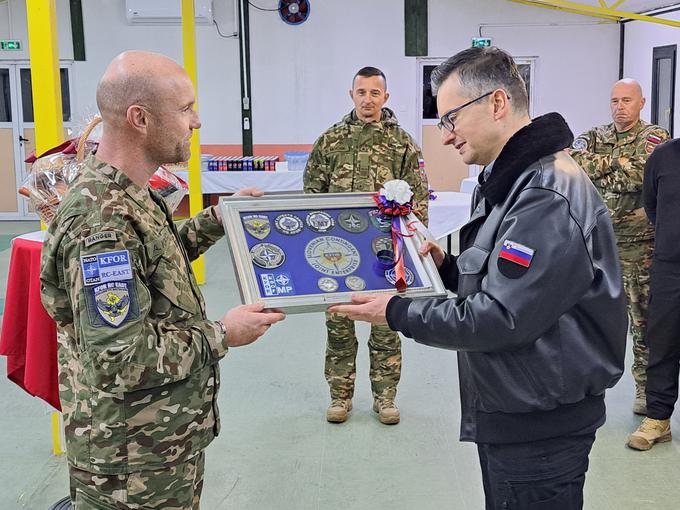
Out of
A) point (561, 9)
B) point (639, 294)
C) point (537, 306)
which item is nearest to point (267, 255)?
point (537, 306)

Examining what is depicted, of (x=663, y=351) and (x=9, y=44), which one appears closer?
(x=663, y=351)

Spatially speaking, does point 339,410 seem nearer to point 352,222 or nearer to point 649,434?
point 649,434

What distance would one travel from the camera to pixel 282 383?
15.0ft

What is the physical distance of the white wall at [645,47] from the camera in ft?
30.1

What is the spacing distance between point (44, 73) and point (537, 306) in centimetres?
259

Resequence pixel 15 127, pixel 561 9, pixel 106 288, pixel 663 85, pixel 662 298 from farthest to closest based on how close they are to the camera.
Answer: pixel 15 127, pixel 561 9, pixel 663 85, pixel 662 298, pixel 106 288

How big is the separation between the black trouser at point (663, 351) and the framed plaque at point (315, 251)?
1.79 m

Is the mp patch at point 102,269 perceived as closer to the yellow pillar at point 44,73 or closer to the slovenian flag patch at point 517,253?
the slovenian flag patch at point 517,253

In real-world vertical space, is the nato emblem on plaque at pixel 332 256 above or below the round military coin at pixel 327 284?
above

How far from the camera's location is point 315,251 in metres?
2.16

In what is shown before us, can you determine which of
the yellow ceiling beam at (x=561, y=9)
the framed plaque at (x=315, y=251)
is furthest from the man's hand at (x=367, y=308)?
the yellow ceiling beam at (x=561, y=9)

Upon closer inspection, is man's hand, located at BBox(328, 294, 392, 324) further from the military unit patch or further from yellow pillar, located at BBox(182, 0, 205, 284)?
yellow pillar, located at BBox(182, 0, 205, 284)

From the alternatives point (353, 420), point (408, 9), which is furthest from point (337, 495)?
point (408, 9)

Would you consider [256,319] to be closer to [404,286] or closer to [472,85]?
[404,286]
